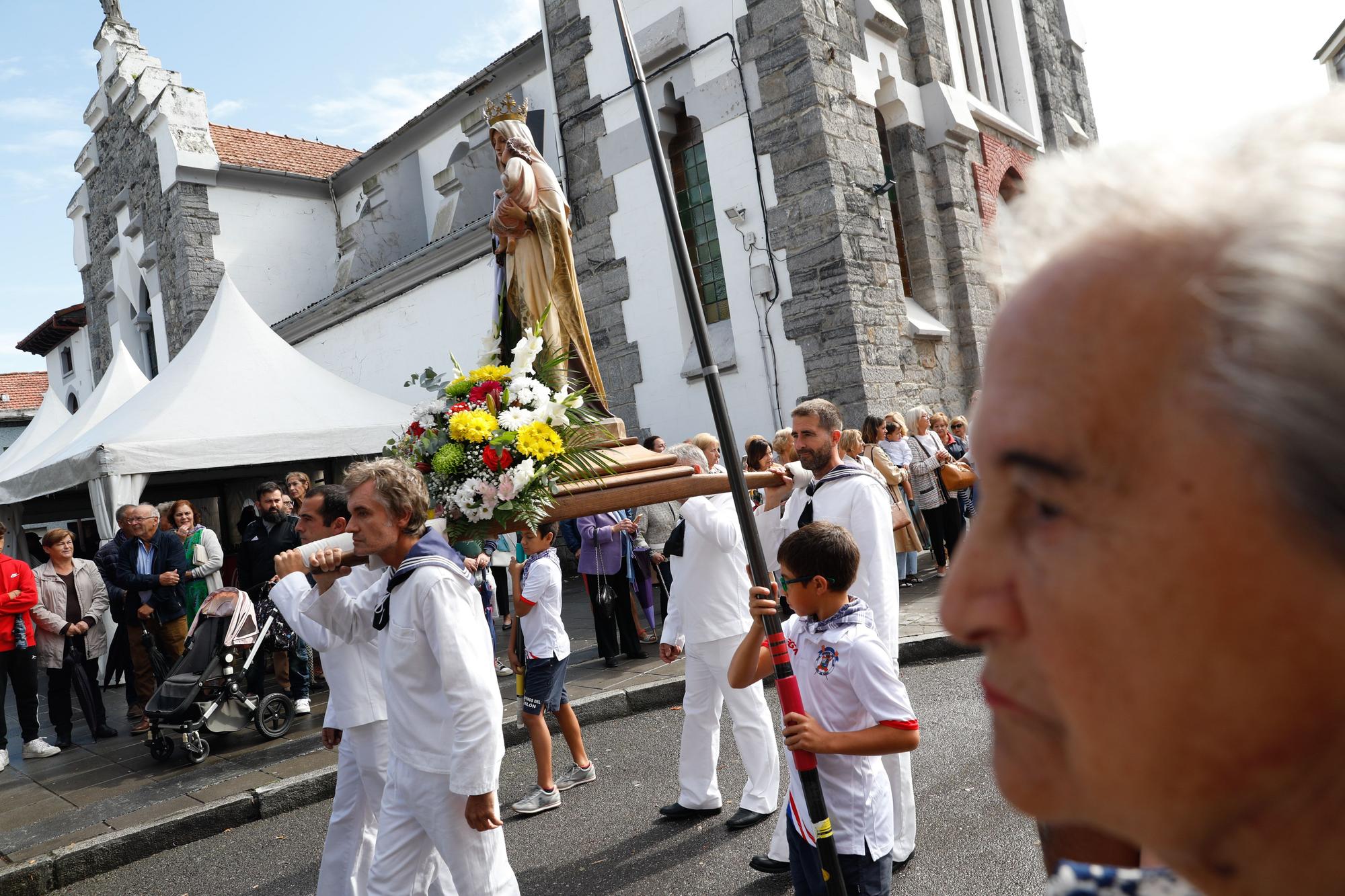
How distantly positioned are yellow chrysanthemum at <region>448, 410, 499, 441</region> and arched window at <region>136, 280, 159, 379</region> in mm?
22240

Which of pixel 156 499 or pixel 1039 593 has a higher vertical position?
pixel 156 499

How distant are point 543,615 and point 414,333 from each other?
1121 cm

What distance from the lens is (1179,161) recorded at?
0.56 m

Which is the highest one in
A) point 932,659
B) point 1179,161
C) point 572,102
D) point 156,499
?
point 572,102

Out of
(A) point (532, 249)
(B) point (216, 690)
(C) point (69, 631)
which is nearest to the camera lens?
(A) point (532, 249)

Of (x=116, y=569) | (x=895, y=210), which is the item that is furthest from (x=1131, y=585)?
(x=895, y=210)

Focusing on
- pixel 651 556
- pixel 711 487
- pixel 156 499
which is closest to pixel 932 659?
pixel 651 556

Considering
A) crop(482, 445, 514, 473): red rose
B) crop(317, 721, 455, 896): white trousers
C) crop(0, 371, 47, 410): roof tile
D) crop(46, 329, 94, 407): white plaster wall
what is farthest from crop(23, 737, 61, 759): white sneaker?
crop(0, 371, 47, 410): roof tile

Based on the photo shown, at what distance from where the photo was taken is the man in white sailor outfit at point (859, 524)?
4.10m

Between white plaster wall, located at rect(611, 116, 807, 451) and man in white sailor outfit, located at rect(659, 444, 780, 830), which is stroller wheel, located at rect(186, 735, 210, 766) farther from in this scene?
white plaster wall, located at rect(611, 116, 807, 451)

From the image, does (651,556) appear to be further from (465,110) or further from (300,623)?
(465,110)

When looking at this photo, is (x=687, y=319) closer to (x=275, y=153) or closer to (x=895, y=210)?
(x=895, y=210)

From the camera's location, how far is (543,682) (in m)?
5.80

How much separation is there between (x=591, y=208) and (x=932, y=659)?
341 inches
